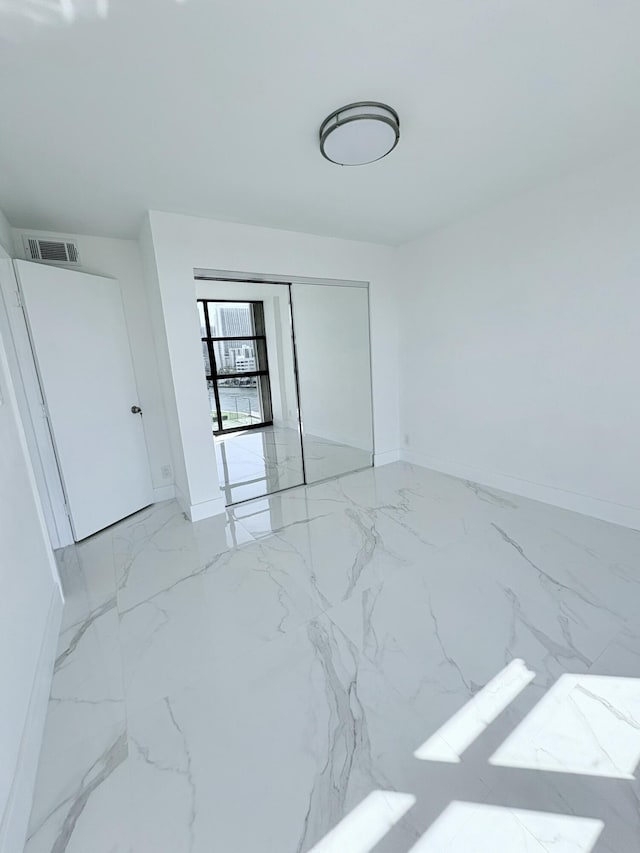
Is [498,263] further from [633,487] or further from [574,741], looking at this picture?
[574,741]

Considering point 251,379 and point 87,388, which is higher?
point 87,388

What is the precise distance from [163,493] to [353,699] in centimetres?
275

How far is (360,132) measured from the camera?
172cm

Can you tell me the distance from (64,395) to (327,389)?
2.88m

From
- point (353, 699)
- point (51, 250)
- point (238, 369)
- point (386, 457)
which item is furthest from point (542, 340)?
point (238, 369)

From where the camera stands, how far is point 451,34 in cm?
131

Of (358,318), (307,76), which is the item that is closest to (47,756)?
(307,76)

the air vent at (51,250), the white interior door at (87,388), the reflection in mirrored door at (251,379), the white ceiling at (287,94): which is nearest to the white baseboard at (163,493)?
the white interior door at (87,388)

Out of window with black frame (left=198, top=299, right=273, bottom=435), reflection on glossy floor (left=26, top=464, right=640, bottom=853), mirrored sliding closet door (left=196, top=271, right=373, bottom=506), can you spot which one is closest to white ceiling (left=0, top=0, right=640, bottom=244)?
mirrored sliding closet door (left=196, top=271, right=373, bottom=506)

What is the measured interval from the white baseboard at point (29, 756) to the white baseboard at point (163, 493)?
174 centimetres

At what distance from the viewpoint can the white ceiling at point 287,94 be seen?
1.22m

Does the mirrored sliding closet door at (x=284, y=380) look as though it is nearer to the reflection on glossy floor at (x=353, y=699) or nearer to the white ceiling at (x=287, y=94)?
the white ceiling at (x=287, y=94)

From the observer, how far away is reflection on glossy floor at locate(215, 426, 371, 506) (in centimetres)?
373

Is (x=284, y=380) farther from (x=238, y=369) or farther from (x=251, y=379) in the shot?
(x=238, y=369)
